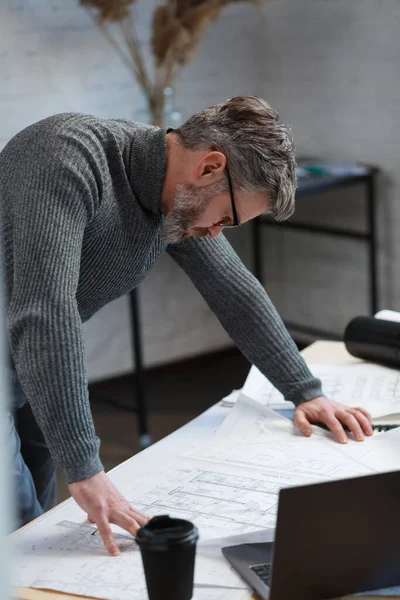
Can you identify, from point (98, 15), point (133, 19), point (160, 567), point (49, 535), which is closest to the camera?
point (160, 567)

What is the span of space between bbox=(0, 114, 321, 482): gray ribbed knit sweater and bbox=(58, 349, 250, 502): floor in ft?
5.10

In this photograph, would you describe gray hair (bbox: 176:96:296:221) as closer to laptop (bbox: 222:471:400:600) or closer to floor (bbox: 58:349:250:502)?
laptop (bbox: 222:471:400:600)

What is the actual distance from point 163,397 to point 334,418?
7.35 ft

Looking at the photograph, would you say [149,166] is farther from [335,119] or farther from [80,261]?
[335,119]

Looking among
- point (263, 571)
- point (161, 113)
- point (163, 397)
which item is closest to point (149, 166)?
point (263, 571)

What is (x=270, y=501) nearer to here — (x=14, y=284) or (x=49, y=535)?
(x=49, y=535)

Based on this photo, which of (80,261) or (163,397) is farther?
(163,397)

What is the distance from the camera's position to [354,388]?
1.72 meters

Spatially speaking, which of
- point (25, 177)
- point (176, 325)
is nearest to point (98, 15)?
point (176, 325)

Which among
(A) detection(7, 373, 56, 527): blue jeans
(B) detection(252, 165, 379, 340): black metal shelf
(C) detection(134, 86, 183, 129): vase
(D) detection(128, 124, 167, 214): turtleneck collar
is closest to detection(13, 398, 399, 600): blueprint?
(A) detection(7, 373, 56, 527): blue jeans

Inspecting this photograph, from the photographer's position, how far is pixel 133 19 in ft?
11.6

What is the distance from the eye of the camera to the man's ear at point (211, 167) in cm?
140

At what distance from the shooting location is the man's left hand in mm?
1478

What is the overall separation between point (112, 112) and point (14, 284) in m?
2.43
